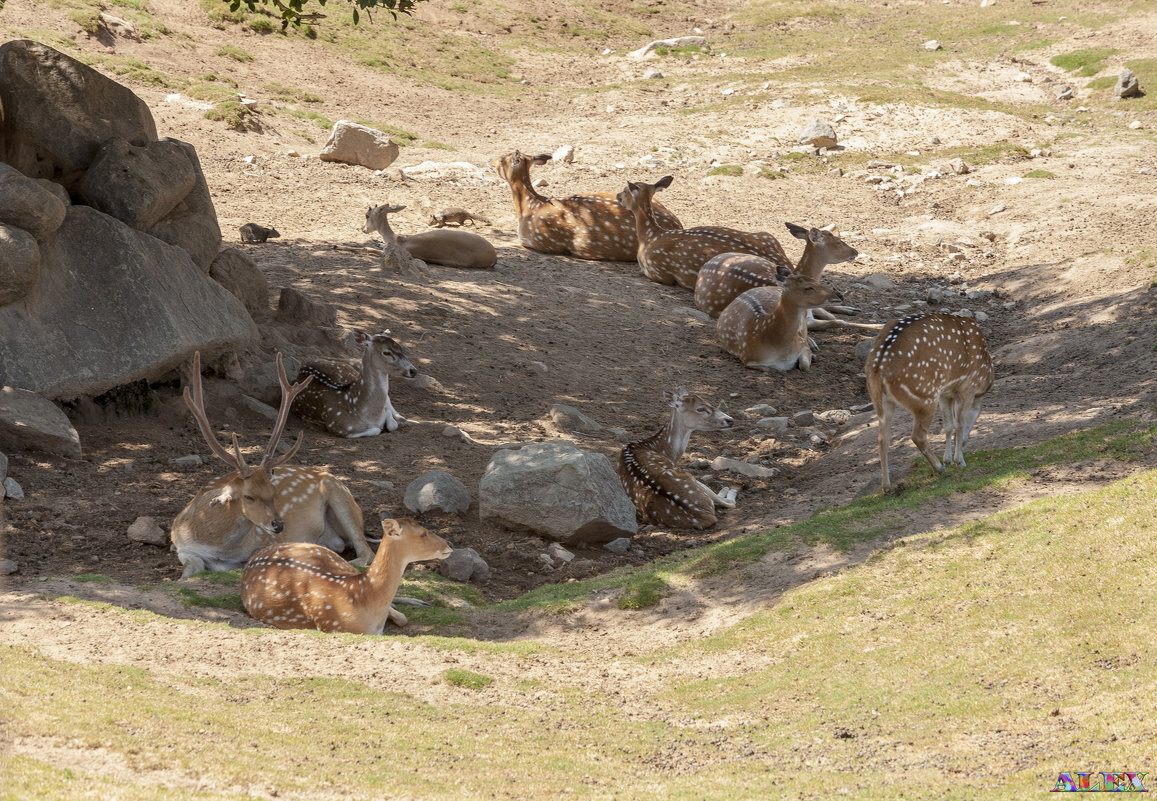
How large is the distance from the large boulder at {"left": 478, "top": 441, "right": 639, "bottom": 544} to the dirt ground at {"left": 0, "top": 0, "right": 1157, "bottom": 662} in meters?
0.18

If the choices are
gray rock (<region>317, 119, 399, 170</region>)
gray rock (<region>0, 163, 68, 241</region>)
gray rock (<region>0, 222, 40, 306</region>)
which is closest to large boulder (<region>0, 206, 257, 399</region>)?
gray rock (<region>0, 222, 40, 306</region>)

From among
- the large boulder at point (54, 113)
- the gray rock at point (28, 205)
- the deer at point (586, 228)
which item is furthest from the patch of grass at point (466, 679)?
the deer at point (586, 228)

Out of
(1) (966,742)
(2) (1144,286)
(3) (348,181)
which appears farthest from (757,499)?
(3) (348,181)

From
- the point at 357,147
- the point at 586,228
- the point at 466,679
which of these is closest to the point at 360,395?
the point at 466,679

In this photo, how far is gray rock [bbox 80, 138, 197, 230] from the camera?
9141 millimetres

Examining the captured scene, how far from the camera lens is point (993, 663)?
4621 mm

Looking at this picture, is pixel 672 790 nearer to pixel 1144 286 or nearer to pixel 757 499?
pixel 757 499

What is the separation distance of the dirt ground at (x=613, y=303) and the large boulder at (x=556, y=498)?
18cm

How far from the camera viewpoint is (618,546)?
819 cm

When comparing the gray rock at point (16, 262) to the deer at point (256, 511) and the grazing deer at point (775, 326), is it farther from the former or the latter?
the grazing deer at point (775, 326)

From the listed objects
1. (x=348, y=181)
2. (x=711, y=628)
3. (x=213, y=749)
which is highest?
(x=213, y=749)

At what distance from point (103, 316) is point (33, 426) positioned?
1203 millimetres

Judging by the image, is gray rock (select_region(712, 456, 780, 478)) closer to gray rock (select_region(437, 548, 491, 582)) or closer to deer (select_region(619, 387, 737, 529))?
deer (select_region(619, 387, 737, 529))

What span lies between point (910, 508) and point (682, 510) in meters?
1.91
